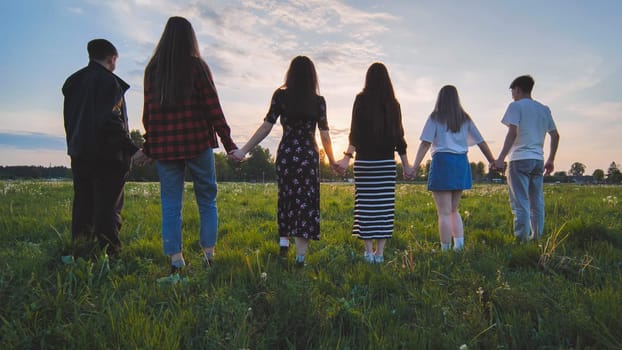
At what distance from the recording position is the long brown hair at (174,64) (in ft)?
13.3

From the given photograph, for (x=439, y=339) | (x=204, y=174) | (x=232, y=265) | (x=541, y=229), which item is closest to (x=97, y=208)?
(x=204, y=174)

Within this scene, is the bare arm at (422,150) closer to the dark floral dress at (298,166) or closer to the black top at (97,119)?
the dark floral dress at (298,166)

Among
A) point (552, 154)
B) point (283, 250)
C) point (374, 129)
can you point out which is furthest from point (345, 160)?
point (552, 154)

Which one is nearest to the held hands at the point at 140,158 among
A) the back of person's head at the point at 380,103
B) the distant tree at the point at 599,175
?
the back of person's head at the point at 380,103

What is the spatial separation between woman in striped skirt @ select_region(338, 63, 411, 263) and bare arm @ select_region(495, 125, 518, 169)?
2.14 metres

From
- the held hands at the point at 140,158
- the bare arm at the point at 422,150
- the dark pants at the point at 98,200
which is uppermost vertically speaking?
the bare arm at the point at 422,150

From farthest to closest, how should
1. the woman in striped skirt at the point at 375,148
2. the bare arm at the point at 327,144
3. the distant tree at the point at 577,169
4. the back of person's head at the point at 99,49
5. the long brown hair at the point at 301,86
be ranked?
the distant tree at the point at 577,169
the woman in striped skirt at the point at 375,148
the bare arm at the point at 327,144
the back of person's head at the point at 99,49
the long brown hair at the point at 301,86

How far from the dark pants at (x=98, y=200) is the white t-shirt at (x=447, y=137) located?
4292 mm

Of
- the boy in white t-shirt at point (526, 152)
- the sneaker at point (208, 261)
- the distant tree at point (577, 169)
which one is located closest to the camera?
the sneaker at point (208, 261)

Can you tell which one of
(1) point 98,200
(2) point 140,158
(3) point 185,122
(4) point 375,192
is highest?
(3) point 185,122

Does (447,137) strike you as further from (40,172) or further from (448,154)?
(40,172)

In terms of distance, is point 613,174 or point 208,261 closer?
point 208,261

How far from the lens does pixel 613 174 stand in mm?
135500

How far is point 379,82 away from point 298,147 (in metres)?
1.53
